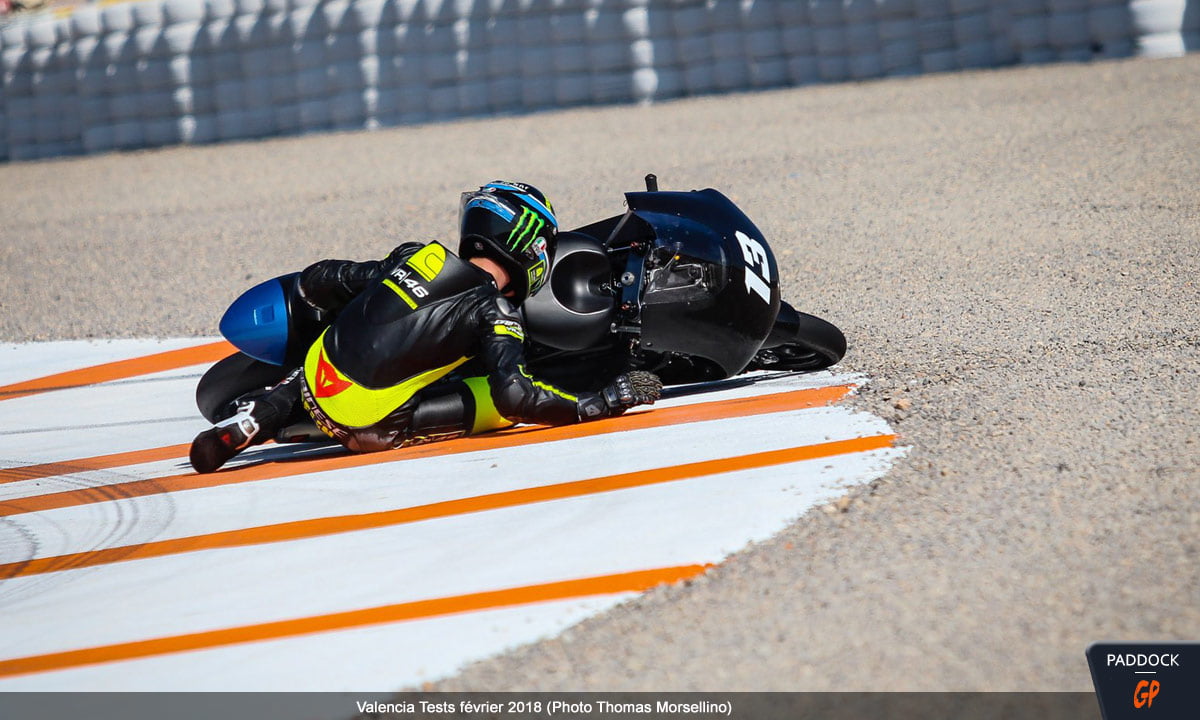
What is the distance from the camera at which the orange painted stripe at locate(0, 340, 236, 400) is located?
6.52 metres

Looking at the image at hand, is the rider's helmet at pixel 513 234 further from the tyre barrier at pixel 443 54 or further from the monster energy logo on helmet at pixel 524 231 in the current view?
the tyre barrier at pixel 443 54

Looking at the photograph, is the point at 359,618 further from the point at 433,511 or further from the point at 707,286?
the point at 707,286

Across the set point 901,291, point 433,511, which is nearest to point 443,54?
point 901,291

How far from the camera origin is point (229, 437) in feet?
15.3

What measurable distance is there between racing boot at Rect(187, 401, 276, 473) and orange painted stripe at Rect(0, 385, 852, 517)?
83mm

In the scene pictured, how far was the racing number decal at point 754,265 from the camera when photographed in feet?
15.5

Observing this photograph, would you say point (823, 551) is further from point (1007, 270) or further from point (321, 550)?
point (1007, 270)

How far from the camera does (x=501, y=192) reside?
4.77 m

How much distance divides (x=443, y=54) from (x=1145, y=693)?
515 inches

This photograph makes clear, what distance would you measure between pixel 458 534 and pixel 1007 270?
4.04 metres

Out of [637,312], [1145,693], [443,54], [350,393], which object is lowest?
[1145,693]

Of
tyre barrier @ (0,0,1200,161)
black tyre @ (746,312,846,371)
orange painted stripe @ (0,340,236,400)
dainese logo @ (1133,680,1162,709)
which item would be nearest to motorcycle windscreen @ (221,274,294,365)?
orange painted stripe @ (0,340,236,400)

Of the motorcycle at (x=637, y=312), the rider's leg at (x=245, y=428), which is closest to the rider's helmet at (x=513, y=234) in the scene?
the motorcycle at (x=637, y=312)

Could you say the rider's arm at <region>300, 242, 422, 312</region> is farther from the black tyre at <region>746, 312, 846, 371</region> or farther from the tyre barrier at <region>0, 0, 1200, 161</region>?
the tyre barrier at <region>0, 0, 1200, 161</region>
